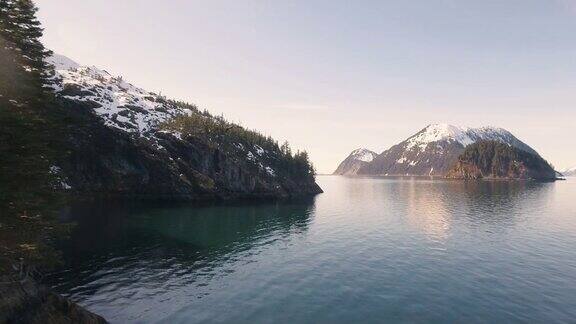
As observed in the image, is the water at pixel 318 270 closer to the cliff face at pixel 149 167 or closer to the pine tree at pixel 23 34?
the pine tree at pixel 23 34

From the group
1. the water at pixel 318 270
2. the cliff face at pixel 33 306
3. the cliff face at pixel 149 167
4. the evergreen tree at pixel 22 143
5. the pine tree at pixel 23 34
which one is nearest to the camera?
the cliff face at pixel 33 306

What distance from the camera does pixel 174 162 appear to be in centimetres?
16725

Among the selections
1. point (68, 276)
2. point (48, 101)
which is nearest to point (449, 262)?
point (68, 276)

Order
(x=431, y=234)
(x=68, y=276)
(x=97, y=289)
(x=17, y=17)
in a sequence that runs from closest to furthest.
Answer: (x=17, y=17) < (x=97, y=289) < (x=68, y=276) < (x=431, y=234)

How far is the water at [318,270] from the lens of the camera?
40.5 meters

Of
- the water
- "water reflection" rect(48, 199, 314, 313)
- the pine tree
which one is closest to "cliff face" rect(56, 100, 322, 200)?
"water reflection" rect(48, 199, 314, 313)

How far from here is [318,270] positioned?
57844mm

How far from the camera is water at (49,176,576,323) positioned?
40469mm

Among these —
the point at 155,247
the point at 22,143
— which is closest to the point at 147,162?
the point at 155,247

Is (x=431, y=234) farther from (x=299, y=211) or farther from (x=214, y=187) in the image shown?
(x=214, y=187)

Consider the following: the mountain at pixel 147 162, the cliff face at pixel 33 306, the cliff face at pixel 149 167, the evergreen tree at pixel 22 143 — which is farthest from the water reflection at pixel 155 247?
the mountain at pixel 147 162

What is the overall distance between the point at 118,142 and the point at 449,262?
146 metres

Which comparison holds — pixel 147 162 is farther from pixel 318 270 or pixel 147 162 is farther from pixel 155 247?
pixel 318 270

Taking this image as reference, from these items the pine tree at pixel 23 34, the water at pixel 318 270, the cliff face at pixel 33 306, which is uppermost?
the pine tree at pixel 23 34
